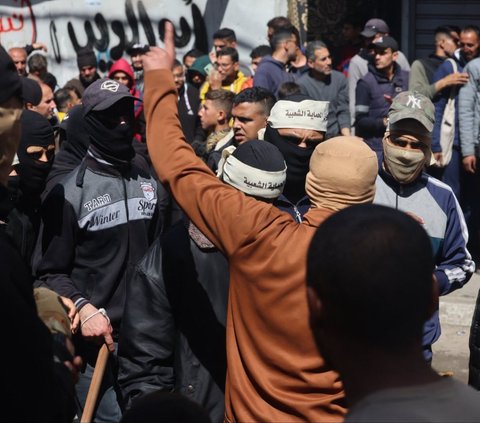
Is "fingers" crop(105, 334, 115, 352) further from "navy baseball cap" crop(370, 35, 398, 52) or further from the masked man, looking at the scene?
"navy baseball cap" crop(370, 35, 398, 52)

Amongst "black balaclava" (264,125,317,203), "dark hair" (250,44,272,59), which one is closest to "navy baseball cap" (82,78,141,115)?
"black balaclava" (264,125,317,203)

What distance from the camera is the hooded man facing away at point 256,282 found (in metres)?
2.79

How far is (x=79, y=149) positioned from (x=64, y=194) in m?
0.95

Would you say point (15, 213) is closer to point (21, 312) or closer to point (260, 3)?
point (21, 312)

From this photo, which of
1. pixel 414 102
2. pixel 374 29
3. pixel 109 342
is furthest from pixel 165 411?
pixel 374 29

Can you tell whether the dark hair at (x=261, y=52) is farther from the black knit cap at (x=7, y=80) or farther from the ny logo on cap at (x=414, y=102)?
the black knit cap at (x=7, y=80)

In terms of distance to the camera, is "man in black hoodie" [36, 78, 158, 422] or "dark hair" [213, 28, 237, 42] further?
"dark hair" [213, 28, 237, 42]

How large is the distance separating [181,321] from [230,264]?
683mm

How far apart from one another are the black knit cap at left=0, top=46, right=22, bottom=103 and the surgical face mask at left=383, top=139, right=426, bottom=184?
243cm

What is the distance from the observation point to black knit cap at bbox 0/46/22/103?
7.70 feet

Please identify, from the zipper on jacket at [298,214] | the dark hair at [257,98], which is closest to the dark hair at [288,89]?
the dark hair at [257,98]

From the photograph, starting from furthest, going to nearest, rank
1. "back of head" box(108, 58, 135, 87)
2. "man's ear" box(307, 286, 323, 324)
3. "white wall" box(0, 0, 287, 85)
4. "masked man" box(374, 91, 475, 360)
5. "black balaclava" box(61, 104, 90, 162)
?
1. "white wall" box(0, 0, 287, 85)
2. "back of head" box(108, 58, 135, 87)
3. "black balaclava" box(61, 104, 90, 162)
4. "masked man" box(374, 91, 475, 360)
5. "man's ear" box(307, 286, 323, 324)

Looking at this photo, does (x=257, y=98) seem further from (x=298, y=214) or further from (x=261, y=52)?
(x=261, y=52)

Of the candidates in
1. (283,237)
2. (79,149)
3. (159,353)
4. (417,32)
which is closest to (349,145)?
(283,237)
